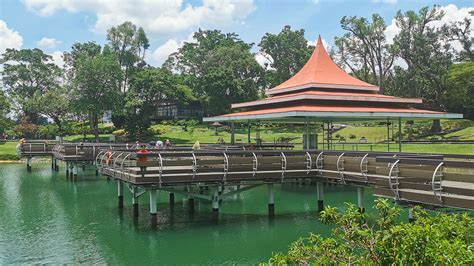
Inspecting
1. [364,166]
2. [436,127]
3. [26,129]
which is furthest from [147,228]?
[26,129]

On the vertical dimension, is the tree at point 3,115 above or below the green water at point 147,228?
Answer: above

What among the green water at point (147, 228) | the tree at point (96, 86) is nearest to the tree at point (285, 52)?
the tree at point (96, 86)

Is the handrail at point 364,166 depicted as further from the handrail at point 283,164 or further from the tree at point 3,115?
the tree at point 3,115

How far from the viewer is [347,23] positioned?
7469 cm

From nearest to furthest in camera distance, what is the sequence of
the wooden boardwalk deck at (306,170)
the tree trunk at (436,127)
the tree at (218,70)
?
1. the wooden boardwalk deck at (306,170)
2. the tree trunk at (436,127)
3. the tree at (218,70)

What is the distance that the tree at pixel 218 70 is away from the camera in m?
74.5

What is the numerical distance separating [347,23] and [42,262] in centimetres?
6872

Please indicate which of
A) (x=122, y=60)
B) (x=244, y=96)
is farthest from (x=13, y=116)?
(x=244, y=96)

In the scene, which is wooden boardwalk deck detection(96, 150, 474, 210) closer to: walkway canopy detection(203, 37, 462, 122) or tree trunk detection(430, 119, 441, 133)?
walkway canopy detection(203, 37, 462, 122)

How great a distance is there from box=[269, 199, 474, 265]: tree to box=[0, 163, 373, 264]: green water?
8.01 m

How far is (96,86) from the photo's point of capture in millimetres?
64312

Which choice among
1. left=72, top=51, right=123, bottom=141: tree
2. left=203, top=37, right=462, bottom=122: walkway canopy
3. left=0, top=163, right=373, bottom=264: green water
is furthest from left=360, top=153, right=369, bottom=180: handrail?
left=72, top=51, right=123, bottom=141: tree

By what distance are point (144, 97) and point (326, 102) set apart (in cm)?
4234

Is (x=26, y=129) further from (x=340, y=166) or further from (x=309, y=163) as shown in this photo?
(x=340, y=166)
